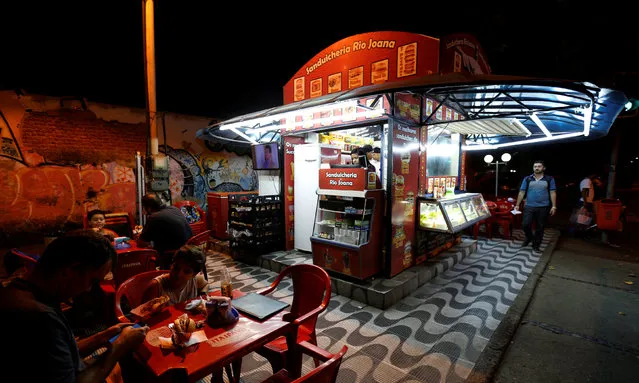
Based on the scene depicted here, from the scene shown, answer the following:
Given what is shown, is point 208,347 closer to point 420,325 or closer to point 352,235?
point 420,325

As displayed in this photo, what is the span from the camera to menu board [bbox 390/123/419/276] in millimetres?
5492

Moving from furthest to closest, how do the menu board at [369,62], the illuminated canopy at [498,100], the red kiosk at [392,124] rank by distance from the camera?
1. the menu board at [369,62]
2. the red kiosk at [392,124]
3. the illuminated canopy at [498,100]

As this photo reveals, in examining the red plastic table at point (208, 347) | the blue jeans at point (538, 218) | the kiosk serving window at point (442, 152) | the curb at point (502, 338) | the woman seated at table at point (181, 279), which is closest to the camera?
the red plastic table at point (208, 347)

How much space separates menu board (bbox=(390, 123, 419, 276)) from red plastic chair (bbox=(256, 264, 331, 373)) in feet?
8.41

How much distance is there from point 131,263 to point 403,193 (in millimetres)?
4819

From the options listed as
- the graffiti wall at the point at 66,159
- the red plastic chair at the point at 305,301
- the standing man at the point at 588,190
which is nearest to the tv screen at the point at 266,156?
the red plastic chair at the point at 305,301

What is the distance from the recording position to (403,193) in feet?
18.9

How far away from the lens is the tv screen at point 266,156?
7.40m

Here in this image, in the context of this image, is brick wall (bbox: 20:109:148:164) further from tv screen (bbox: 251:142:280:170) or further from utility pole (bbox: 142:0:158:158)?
tv screen (bbox: 251:142:280:170)

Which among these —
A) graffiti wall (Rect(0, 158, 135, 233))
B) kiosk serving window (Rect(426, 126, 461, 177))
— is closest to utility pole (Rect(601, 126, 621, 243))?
kiosk serving window (Rect(426, 126, 461, 177))

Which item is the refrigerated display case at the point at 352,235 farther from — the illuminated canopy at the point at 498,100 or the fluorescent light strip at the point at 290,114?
Result: the illuminated canopy at the point at 498,100

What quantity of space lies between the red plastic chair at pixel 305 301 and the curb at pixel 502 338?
181cm

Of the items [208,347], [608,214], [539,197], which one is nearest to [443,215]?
[539,197]

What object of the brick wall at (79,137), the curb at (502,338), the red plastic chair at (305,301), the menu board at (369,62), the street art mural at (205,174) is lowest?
the curb at (502,338)
